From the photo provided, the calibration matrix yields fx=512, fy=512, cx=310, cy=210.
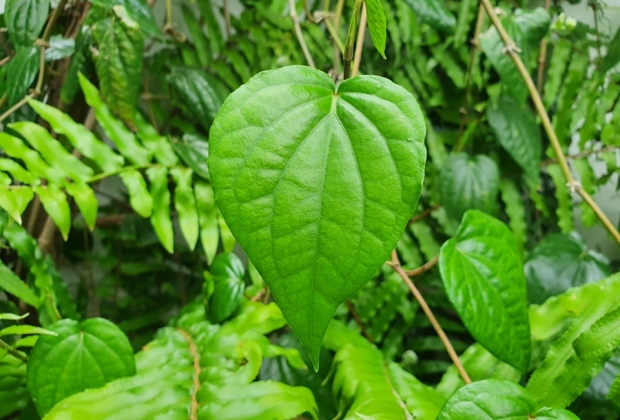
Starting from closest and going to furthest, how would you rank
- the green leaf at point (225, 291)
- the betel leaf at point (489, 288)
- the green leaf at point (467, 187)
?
the betel leaf at point (489, 288) → the green leaf at point (225, 291) → the green leaf at point (467, 187)

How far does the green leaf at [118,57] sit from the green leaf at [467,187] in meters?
0.59

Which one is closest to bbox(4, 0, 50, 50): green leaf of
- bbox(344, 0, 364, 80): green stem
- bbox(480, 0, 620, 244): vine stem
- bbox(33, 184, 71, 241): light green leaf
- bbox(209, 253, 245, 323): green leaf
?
bbox(33, 184, 71, 241): light green leaf

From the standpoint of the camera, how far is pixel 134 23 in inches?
32.6

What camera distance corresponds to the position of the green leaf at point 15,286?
27.7 inches

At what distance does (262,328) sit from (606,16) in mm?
1155

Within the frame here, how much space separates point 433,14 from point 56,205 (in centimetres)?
76

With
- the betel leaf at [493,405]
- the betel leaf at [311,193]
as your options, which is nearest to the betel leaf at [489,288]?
the betel leaf at [493,405]

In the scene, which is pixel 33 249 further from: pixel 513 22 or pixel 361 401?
pixel 513 22

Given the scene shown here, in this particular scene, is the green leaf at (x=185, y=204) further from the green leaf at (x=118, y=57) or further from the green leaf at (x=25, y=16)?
the green leaf at (x=25, y=16)

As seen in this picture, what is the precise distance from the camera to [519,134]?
1.07 metres

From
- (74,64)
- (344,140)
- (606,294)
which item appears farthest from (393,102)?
(74,64)

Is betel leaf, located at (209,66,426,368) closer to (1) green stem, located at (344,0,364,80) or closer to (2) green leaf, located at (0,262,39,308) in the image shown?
(1) green stem, located at (344,0,364,80)

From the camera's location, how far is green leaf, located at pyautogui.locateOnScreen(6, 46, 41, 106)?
2.67ft

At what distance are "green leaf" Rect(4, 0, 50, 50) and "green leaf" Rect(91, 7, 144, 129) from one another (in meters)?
0.08
